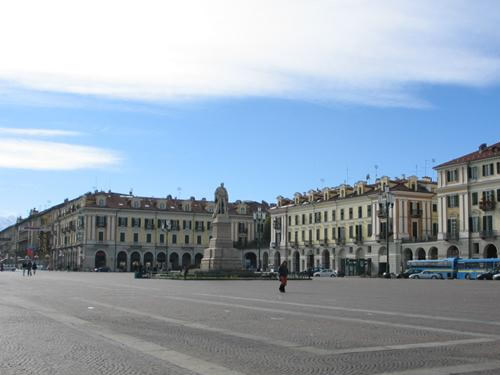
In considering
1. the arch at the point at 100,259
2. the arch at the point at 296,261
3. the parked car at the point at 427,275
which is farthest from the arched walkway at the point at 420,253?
the arch at the point at 100,259

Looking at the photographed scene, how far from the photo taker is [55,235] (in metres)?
158

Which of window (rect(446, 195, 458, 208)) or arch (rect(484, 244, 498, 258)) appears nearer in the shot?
arch (rect(484, 244, 498, 258))

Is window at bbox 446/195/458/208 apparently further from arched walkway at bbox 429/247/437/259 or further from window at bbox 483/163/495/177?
arched walkway at bbox 429/247/437/259

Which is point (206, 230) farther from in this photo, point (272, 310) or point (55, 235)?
point (272, 310)

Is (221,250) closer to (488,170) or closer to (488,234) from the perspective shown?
(488,234)

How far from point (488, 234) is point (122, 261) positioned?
74.2m

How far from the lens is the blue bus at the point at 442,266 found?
71875 millimetres

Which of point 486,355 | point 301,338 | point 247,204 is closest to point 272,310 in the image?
point 301,338

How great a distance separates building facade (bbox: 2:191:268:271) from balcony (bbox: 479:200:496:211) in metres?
53.4

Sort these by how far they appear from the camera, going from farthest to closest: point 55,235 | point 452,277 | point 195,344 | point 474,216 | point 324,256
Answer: point 55,235
point 324,256
point 474,216
point 452,277
point 195,344

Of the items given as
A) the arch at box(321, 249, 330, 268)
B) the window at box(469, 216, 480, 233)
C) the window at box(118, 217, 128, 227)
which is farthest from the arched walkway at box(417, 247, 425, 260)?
the window at box(118, 217, 128, 227)

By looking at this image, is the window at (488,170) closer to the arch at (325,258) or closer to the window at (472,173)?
the window at (472,173)

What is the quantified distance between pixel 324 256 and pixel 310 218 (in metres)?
7.74

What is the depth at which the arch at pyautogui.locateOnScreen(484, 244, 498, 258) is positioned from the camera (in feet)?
250
